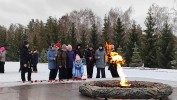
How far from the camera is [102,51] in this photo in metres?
14.4

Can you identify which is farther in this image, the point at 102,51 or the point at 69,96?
the point at 102,51

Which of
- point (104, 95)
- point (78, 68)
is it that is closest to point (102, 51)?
point (78, 68)

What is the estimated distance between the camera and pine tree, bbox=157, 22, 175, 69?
97.1 ft

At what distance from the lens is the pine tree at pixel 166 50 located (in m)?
29.6

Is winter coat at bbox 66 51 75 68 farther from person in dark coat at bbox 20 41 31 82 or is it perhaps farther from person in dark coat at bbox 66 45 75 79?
person in dark coat at bbox 20 41 31 82

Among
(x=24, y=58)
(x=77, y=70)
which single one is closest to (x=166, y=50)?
(x=77, y=70)

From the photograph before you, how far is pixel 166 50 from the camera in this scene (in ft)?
97.7

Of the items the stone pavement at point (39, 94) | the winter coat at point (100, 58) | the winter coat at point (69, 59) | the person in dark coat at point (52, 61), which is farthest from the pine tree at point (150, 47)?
the stone pavement at point (39, 94)

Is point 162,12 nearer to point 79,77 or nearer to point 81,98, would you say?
point 79,77

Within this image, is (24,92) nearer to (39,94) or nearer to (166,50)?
(39,94)

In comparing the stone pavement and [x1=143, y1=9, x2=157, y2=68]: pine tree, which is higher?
[x1=143, y1=9, x2=157, y2=68]: pine tree

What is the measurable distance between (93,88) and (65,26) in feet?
192

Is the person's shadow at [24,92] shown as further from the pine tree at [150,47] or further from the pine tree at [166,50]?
the pine tree at [150,47]

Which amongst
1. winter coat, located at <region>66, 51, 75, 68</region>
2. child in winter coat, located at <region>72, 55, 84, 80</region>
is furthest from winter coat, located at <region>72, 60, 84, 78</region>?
winter coat, located at <region>66, 51, 75, 68</region>
